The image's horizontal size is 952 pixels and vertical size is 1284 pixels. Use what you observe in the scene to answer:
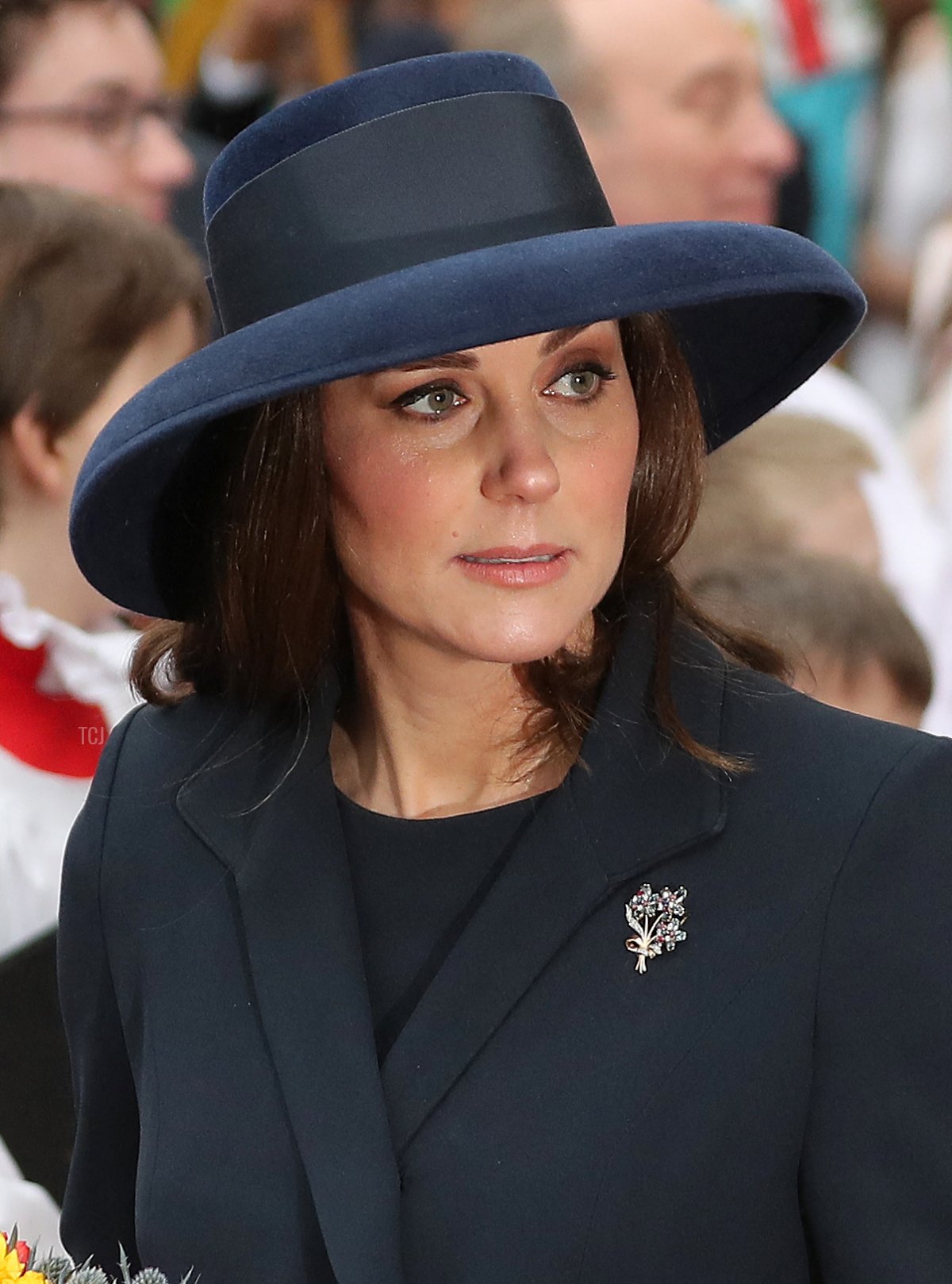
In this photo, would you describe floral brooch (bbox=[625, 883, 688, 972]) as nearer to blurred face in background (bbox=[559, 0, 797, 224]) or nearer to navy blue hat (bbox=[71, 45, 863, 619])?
navy blue hat (bbox=[71, 45, 863, 619])

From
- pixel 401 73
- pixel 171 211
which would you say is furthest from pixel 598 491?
pixel 171 211

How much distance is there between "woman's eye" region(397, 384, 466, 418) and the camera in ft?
5.21

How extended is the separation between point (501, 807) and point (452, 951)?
163 millimetres

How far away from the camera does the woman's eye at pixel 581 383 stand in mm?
1611

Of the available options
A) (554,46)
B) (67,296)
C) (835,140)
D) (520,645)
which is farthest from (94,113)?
(835,140)

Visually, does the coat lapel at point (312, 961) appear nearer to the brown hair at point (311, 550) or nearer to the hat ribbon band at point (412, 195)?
the brown hair at point (311, 550)

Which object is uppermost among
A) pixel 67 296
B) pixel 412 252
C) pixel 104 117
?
pixel 412 252

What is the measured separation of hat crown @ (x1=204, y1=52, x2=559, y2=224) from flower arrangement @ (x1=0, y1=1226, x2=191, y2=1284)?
32.8 inches

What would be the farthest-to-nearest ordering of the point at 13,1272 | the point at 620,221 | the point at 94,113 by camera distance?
→ 1. the point at 620,221
2. the point at 94,113
3. the point at 13,1272

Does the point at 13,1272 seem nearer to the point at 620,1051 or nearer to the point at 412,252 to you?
the point at 620,1051

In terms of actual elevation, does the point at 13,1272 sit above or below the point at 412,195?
below

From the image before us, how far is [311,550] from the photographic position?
174cm

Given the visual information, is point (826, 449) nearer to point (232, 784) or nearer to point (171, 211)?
point (171, 211)

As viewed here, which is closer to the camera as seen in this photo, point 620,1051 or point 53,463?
point 620,1051
